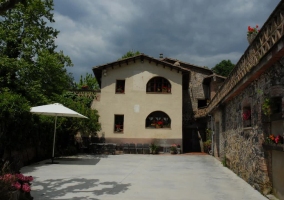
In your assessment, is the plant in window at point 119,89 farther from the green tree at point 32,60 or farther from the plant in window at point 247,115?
the plant in window at point 247,115

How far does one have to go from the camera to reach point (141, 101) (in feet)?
62.8

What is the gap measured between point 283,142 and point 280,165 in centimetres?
70

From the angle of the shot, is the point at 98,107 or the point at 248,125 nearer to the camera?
the point at 248,125

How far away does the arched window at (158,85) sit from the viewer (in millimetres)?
19500

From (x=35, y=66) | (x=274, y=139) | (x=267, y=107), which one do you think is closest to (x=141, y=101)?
(x=35, y=66)

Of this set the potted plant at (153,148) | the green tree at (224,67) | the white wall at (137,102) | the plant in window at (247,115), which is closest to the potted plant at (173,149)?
the white wall at (137,102)

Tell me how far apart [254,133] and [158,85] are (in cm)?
1326

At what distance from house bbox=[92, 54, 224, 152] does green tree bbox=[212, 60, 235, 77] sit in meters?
21.2

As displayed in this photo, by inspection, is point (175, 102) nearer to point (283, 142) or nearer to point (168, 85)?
point (168, 85)

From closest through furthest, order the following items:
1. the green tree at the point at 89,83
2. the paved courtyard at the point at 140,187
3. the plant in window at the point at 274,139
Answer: the plant in window at the point at 274,139
the paved courtyard at the point at 140,187
the green tree at the point at 89,83

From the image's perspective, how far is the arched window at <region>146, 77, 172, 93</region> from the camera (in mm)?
19500

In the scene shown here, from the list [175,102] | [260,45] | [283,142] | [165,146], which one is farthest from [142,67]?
[283,142]

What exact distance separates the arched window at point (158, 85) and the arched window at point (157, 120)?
67.5 inches

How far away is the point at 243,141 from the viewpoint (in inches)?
311
